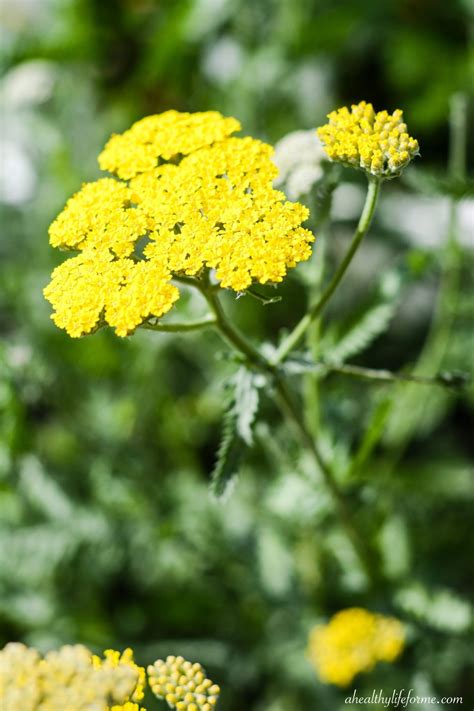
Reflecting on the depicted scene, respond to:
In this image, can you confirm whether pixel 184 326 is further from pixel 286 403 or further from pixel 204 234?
pixel 286 403

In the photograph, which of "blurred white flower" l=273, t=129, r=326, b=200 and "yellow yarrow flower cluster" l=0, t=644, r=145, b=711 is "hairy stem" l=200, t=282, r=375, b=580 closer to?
"blurred white flower" l=273, t=129, r=326, b=200

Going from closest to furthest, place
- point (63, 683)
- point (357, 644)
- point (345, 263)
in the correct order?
point (63, 683) → point (345, 263) → point (357, 644)

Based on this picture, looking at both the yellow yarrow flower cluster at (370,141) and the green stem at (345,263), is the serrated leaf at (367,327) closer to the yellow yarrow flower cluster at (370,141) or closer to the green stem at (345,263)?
the green stem at (345,263)

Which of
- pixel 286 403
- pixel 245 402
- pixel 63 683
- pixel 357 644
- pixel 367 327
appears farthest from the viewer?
pixel 357 644

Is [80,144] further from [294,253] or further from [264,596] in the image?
[294,253]

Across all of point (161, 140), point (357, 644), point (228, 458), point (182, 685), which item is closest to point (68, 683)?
point (182, 685)

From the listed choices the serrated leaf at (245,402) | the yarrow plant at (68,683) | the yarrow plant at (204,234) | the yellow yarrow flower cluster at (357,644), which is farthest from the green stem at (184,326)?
the yellow yarrow flower cluster at (357,644)

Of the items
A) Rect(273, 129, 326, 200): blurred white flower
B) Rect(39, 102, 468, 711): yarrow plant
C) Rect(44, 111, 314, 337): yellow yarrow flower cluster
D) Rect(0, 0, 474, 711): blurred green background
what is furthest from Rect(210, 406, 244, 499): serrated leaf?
Rect(273, 129, 326, 200): blurred white flower
